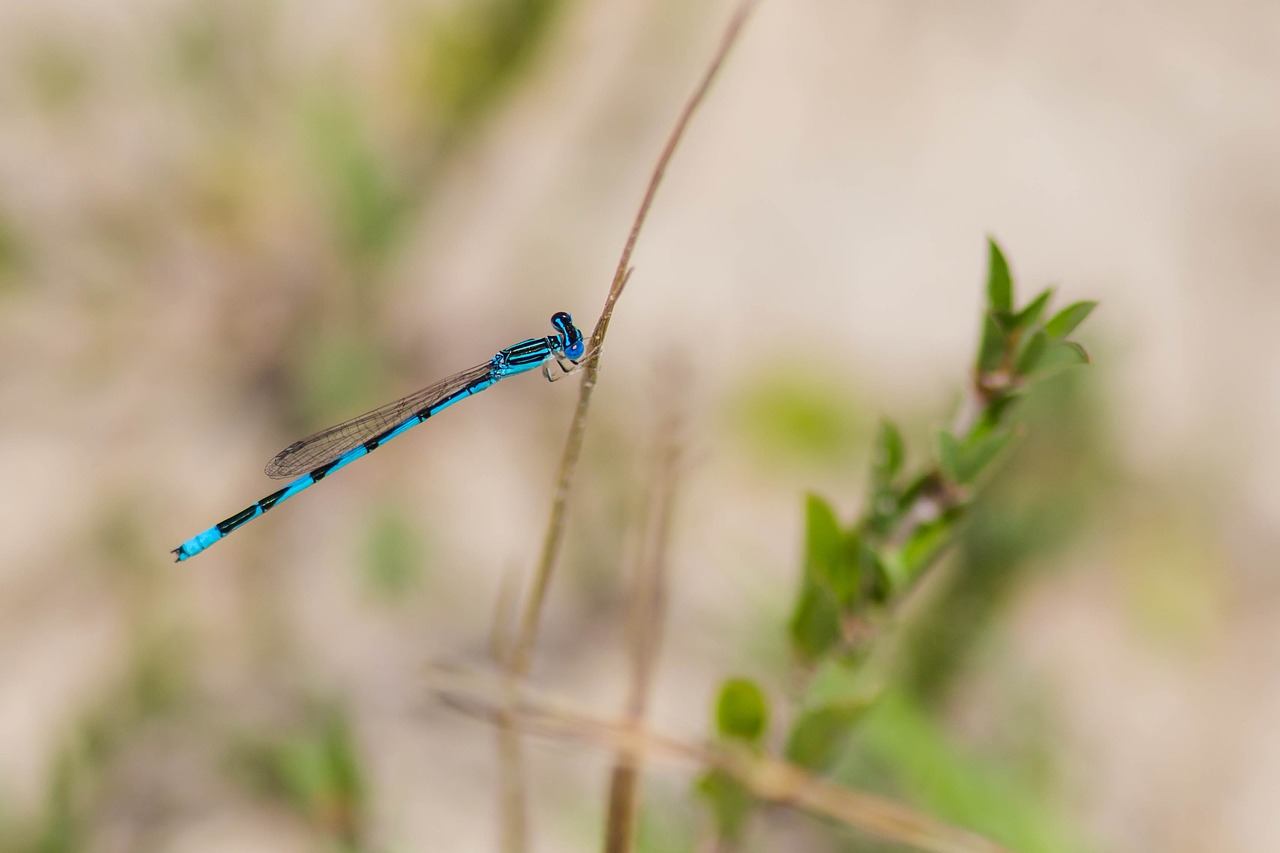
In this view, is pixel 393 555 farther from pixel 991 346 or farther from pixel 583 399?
pixel 991 346

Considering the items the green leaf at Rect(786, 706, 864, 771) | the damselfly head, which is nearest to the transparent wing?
the damselfly head

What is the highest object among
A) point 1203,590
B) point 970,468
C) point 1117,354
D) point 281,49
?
point 281,49

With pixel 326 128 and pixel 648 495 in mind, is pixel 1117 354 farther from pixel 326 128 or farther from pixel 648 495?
pixel 326 128

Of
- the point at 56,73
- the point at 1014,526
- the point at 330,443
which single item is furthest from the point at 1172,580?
the point at 56,73

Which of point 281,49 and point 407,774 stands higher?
point 281,49

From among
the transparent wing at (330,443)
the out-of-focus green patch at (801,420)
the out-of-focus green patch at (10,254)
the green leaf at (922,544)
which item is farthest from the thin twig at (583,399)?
the out-of-focus green patch at (10,254)

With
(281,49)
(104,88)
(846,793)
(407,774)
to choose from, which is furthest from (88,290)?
(846,793)

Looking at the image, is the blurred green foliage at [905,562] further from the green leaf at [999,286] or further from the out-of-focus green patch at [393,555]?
the out-of-focus green patch at [393,555]
